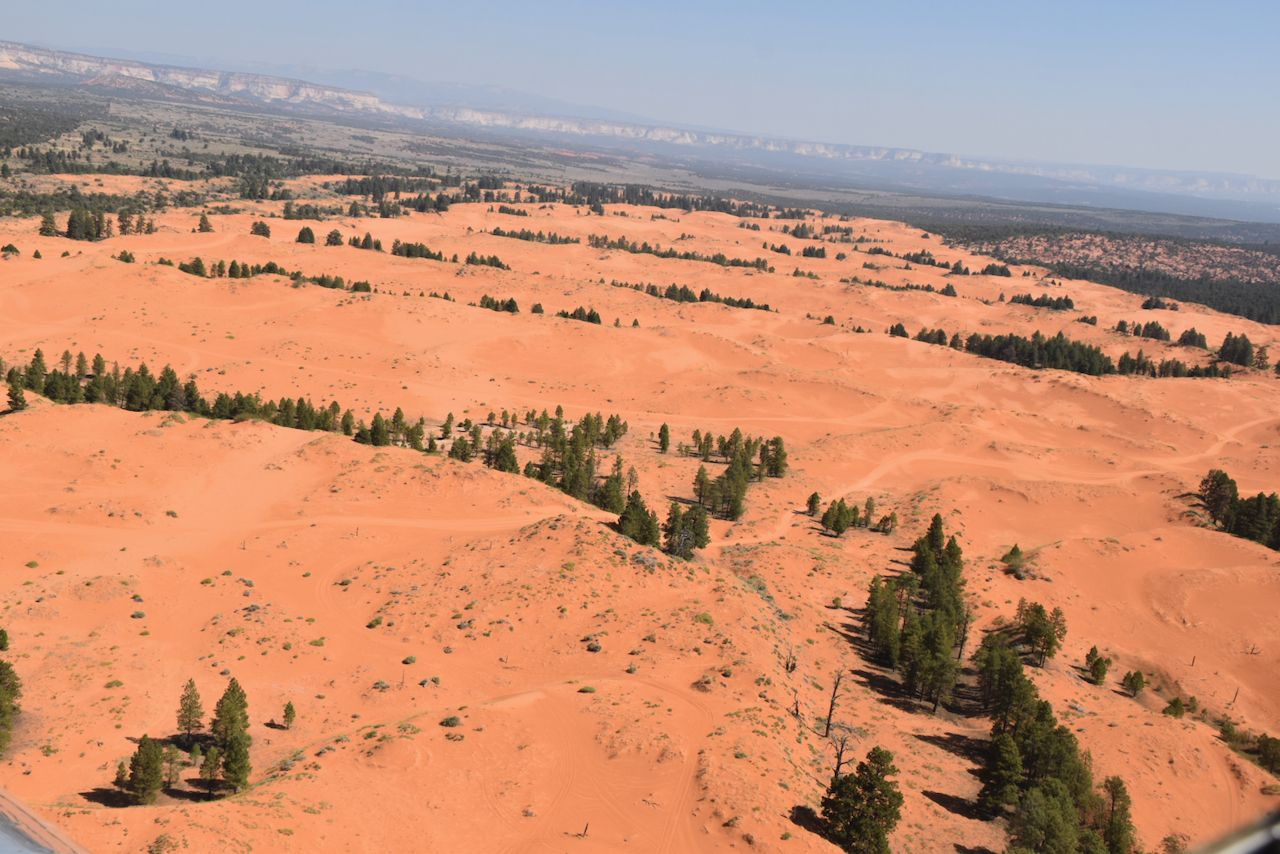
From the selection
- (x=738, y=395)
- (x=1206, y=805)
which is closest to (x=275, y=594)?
(x=1206, y=805)

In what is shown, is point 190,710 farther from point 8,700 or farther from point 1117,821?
point 1117,821

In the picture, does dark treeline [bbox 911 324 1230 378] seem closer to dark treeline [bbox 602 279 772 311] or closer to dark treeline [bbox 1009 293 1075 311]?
dark treeline [bbox 1009 293 1075 311]

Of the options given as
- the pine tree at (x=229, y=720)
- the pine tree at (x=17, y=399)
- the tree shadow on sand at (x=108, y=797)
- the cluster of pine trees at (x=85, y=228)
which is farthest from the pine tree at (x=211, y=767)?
the cluster of pine trees at (x=85, y=228)

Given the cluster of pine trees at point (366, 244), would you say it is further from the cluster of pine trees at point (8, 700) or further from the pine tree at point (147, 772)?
the pine tree at point (147, 772)

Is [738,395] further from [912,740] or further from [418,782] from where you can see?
[418,782]

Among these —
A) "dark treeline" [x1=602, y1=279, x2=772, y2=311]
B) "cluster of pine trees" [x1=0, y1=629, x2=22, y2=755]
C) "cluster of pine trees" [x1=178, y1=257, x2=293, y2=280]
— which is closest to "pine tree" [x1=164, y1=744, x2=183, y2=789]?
"cluster of pine trees" [x1=0, y1=629, x2=22, y2=755]
